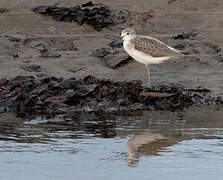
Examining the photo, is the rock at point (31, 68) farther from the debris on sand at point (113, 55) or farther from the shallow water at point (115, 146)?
the shallow water at point (115, 146)

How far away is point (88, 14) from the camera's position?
14.0 meters

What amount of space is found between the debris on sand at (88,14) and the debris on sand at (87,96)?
9.59 feet

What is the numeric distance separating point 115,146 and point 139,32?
661 centimetres

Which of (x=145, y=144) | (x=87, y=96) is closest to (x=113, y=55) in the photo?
(x=87, y=96)

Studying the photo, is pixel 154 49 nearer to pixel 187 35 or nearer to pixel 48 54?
pixel 187 35

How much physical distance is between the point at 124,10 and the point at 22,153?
761 centimetres

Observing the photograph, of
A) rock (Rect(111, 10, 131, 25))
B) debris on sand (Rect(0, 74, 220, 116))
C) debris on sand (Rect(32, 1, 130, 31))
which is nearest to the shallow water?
debris on sand (Rect(0, 74, 220, 116))

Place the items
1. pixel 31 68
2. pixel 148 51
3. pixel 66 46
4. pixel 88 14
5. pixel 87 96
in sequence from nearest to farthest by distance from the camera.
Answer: pixel 87 96 < pixel 148 51 < pixel 31 68 < pixel 66 46 < pixel 88 14

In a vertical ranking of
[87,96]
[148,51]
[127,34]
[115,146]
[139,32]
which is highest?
[139,32]

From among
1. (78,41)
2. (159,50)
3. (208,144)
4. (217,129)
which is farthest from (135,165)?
(78,41)

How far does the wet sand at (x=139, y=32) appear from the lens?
1208 centimetres

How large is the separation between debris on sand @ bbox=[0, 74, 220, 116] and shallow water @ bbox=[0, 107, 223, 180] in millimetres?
605

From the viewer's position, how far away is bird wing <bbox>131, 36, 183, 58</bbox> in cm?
1180

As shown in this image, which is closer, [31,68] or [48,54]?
[31,68]
